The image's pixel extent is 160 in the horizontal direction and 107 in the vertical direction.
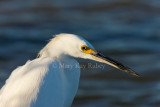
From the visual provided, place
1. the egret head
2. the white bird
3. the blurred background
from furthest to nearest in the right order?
the blurred background
the egret head
the white bird

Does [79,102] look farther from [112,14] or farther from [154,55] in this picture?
[112,14]

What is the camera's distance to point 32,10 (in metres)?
11.6

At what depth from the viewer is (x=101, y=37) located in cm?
977

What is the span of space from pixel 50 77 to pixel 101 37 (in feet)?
17.3

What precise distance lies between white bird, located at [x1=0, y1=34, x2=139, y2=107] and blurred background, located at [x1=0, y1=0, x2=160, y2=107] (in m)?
2.20

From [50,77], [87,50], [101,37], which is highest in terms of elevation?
[101,37]

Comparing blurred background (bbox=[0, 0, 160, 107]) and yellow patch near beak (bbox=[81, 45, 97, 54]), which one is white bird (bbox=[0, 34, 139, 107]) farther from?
blurred background (bbox=[0, 0, 160, 107])

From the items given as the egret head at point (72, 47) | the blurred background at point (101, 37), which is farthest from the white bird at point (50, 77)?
the blurred background at point (101, 37)

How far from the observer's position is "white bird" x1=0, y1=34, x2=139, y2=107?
437 cm

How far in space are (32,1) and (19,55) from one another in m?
3.68

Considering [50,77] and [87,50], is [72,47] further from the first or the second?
[50,77]

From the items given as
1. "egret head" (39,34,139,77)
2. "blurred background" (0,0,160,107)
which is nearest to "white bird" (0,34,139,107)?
"egret head" (39,34,139,77)

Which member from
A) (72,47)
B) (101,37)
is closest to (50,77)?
(72,47)

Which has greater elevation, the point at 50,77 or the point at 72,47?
the point at 72,47
